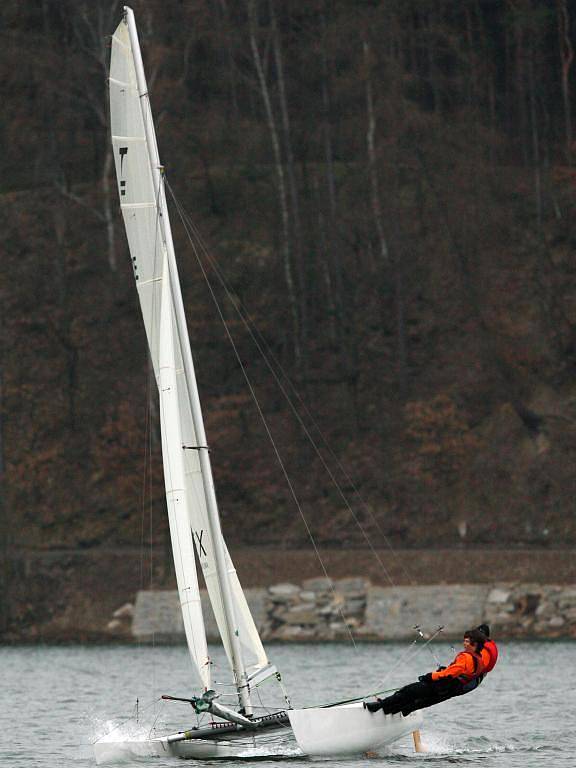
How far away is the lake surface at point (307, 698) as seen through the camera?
22391 millimetres

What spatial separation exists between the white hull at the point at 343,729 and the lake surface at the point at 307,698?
22 centimetres

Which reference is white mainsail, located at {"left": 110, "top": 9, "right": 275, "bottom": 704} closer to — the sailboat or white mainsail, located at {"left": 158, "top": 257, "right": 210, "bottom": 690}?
the sailboat

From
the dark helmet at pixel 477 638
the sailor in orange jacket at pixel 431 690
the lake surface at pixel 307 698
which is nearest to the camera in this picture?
the sailor in orange jacket at pixel 431 690

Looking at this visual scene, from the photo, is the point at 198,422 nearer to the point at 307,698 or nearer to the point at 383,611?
the point at 307,698

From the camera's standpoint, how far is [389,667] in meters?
35.6

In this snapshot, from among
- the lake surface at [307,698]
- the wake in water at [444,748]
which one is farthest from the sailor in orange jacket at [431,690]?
the wake in water at [444,748]

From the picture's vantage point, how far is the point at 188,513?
2252 cm

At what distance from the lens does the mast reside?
21922mm

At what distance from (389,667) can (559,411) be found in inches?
657

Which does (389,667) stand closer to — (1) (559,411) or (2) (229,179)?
(1) (559,411)

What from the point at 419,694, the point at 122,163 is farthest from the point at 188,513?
the point at 122,163

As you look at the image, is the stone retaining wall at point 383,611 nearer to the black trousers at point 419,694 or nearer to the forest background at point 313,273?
the forest background at point 313,273

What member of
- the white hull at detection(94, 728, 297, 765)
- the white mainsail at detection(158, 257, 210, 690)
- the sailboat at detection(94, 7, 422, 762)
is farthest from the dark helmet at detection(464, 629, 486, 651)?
the white mainsail at detection(158, 257, 210, 690)

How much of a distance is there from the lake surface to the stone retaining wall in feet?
2.53
